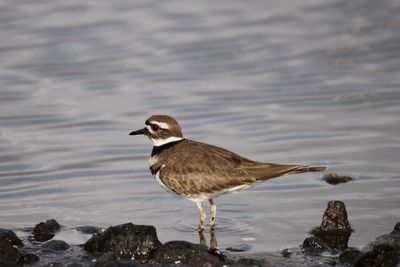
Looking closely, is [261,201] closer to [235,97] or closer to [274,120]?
[274,120]

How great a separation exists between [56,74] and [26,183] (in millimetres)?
5450

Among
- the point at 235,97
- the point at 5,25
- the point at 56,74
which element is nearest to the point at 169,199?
the point at 235,97

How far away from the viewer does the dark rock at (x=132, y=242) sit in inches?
388

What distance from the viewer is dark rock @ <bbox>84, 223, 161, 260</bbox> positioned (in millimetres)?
9844

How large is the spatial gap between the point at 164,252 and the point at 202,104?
23.0 ft

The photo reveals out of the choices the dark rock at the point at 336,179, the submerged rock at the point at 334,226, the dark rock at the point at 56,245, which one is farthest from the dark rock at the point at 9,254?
the dark rock at the point at 336,179

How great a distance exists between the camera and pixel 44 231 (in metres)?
10.8

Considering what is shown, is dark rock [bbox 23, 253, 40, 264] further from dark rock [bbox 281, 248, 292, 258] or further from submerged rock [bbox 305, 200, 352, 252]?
submerged rock [bbox 305, 200, 352, 252]

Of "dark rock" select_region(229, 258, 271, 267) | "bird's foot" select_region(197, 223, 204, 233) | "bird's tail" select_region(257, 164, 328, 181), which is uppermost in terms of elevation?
"bird's tail" select_region(257, 164, 328, 181)

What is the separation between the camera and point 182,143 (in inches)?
448

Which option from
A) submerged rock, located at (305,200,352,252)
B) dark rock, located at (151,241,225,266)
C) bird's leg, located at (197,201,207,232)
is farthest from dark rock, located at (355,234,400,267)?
bird's leg, located at (197,201,207,232)

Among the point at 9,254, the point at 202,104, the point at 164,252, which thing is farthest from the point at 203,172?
the point at 202,104

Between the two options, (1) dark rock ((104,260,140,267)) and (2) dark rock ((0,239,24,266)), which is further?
(2) dark rock ((0,239,24,266))

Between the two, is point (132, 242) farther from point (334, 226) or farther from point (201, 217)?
point (334, 226)
